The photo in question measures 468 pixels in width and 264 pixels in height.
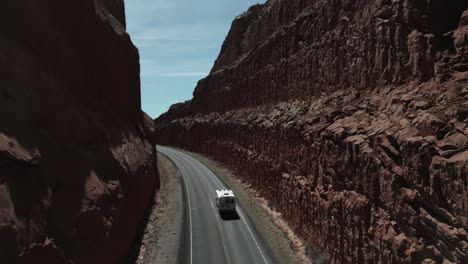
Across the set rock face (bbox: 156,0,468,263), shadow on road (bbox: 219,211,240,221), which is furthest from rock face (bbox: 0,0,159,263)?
rock face (bbox: 156,0,468,263)

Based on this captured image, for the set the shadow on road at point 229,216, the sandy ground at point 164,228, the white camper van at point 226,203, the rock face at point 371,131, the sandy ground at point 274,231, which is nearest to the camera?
the rock face at point 371,131

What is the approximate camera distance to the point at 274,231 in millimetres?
38562

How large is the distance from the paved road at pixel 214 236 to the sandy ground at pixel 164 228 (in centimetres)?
85

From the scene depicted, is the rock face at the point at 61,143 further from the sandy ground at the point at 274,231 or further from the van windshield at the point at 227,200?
the sandy ground at the point at 274,231

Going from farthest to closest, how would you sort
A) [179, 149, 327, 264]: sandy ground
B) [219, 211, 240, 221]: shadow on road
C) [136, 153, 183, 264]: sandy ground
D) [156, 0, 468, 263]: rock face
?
[219, 211, 240, 221]: shadow on road
[136, 153, 183, 264]: sandy ground
[179, 149, 327, 264]: sandy ground
[156, 0, 468, 263]: rock face

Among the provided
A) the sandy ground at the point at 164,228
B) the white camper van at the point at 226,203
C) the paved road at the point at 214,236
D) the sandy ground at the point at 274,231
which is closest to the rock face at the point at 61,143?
the sandy ground at the point at 164,228

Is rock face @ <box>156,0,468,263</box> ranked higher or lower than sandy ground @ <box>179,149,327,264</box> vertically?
higher

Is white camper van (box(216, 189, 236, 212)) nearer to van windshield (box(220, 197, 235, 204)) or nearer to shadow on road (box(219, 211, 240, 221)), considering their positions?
van windshield (box(220, 197, 235, 204))

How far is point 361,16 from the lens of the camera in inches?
1299

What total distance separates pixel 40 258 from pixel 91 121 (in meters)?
13.0

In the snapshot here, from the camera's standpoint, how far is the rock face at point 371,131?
1842cm

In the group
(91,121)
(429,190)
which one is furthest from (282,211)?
(429,190)

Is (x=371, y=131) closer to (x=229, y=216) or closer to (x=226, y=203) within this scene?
(x=226, y=203)

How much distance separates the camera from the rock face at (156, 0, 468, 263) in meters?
18.4
